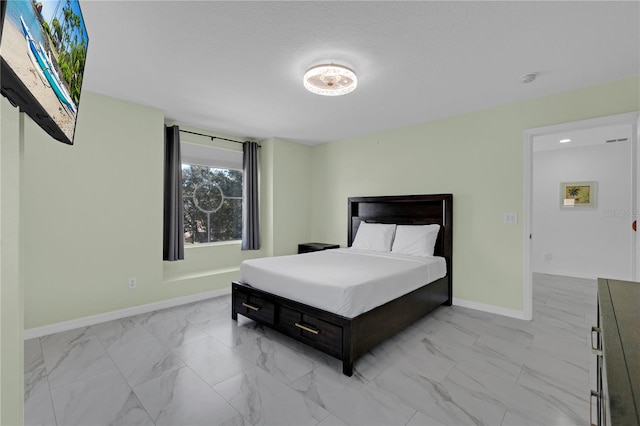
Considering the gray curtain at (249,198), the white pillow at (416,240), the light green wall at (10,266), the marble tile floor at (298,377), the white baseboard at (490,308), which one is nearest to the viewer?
the light green wall at (10,266)

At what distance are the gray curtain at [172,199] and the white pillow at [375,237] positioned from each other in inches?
96.3

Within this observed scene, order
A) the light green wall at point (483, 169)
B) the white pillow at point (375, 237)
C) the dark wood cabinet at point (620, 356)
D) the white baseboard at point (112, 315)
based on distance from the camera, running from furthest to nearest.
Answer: the white pillow at point (375, 237) → the light green wall at point (483, 169) → the white baseboard at point (112, 315) → the dark wood cabinet at point (620, 356)

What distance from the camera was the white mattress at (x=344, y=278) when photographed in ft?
7.16

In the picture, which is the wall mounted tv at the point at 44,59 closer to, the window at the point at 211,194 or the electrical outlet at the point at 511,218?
the window at the point at 211,194

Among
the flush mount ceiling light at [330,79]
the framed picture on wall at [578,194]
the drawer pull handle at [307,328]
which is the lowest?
the drawer pull handle at [307,328]

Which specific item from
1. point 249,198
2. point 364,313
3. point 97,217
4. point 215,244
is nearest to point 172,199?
point 97,217

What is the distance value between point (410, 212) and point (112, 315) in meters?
3.79

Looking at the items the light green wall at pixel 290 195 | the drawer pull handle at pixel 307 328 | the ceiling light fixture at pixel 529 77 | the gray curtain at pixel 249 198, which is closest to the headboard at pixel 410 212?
the light green wall at pixel 290 195

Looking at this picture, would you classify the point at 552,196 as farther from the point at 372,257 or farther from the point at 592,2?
the point at 592,2

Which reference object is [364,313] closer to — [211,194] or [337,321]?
[337,321]

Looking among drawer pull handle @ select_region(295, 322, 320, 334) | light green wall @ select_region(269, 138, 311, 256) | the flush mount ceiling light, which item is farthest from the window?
drawer pull handle @ select_region(295, 322, 320, 334)

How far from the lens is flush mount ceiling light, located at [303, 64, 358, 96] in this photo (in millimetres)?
2287

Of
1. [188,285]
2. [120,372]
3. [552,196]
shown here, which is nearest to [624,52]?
[552,196]

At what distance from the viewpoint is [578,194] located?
501 cm
